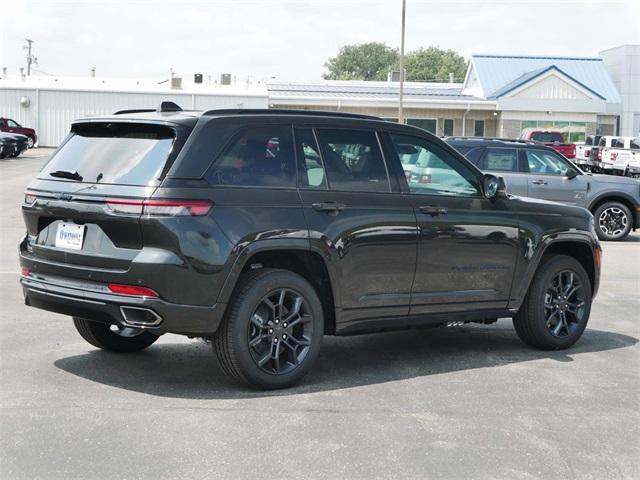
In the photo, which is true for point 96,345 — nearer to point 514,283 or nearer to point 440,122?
point 514,283

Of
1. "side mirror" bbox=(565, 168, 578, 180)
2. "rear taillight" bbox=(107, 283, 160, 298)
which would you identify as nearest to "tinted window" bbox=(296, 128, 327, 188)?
"rear taillight" bbox=(107, 283, 160, 298)

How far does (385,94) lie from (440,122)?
359 centimetres

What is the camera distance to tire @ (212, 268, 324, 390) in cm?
560

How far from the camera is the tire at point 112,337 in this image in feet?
21.8

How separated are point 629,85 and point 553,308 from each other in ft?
192

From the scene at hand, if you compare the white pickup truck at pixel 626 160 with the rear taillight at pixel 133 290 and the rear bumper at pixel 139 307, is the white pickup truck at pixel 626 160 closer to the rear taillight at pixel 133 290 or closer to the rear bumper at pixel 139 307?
the rear bumper at pixel 139 307

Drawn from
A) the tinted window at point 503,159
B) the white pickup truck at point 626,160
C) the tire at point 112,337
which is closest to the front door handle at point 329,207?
the tire at point 112,337

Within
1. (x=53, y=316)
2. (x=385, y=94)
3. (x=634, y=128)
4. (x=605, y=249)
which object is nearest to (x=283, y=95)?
(x=385, y=94)

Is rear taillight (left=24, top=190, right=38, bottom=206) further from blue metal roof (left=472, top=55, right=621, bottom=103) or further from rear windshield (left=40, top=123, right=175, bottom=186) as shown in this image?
blue metal roof (left=472, top=55, right=621, bottom=103)

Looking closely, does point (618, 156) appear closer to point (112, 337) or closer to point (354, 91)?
point (354, 91)

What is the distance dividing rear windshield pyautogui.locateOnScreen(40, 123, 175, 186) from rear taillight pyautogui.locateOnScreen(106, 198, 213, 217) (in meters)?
0.15

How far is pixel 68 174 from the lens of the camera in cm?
586

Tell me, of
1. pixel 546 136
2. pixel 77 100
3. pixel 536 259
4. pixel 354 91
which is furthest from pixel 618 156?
→ pixel 536 259

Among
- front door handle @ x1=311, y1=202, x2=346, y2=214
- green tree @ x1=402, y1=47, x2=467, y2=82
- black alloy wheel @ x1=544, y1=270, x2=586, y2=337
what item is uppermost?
green tree @ x1=402, y1=47, x2=467, y2=82
